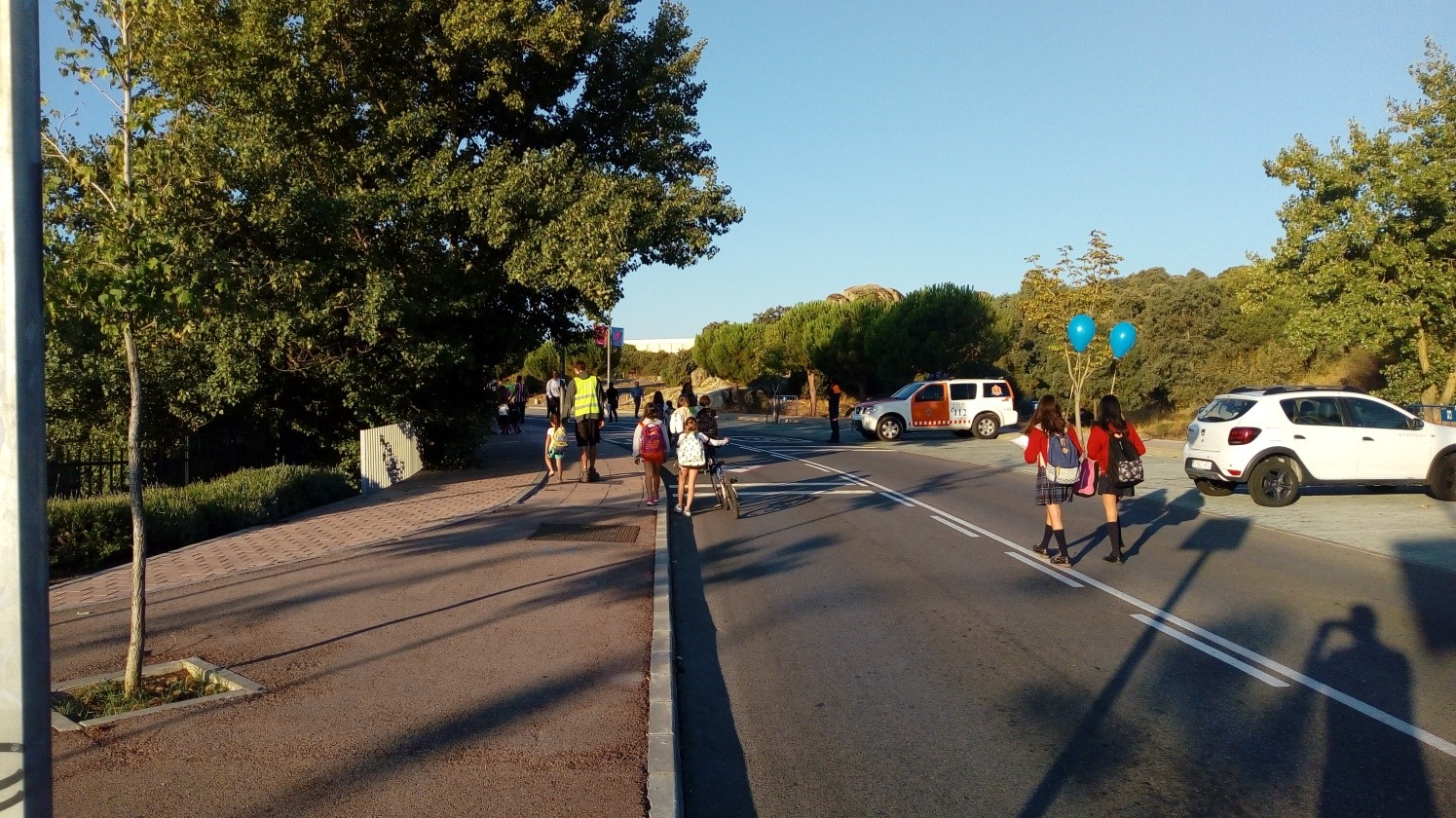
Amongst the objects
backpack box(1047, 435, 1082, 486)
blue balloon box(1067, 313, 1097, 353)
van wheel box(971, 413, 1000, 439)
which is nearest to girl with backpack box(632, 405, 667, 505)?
backpack box(1047, 435, 1082, 486)

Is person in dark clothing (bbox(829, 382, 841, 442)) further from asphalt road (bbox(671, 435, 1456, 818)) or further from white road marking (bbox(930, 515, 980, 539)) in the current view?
asphalt road (bbox(671, 435, 1456, 818))

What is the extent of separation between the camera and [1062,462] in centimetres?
1045

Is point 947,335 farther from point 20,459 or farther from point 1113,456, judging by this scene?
point 20,459

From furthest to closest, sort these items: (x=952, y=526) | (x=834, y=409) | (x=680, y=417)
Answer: (x=834, y=409), (x=680, y=417), (x=952, y=526)

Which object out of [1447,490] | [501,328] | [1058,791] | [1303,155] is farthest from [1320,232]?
[1058,791]

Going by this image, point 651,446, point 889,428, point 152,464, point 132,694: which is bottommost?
point 132,694

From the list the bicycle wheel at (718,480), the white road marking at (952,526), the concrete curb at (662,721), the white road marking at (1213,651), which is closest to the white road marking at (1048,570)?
the white road marking at (952,526)

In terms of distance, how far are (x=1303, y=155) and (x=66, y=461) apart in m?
24.0

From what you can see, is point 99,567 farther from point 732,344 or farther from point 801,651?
point 732,344

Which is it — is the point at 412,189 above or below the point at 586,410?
above

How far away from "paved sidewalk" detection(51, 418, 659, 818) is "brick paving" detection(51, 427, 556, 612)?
0.06 meters

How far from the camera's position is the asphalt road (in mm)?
5020

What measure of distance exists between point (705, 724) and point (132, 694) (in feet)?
10.3

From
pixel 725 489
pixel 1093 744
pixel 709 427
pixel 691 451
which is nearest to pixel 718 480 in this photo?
pixel 725 489
